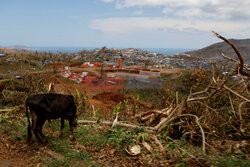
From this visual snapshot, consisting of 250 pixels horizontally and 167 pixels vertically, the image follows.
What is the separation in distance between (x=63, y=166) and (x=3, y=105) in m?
4.95

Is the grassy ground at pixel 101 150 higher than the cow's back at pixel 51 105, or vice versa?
the cow's back at pixel 51 105

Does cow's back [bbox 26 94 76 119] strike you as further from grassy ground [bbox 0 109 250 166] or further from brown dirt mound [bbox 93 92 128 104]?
brown dirt mound [bbox 93 92 128 104]

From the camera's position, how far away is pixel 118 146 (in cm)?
383

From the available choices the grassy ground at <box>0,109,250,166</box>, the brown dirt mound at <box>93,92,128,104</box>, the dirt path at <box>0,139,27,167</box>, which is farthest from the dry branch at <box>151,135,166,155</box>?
the brown dirt mound at <box>93,92,128,104</box>

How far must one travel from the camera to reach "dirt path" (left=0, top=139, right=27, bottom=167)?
134 inches

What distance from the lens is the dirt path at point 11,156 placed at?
340cm

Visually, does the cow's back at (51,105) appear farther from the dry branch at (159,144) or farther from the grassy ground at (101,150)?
the dry branch at (159,144)

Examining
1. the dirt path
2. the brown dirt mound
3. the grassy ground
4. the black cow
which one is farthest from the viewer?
the brown dirt mound

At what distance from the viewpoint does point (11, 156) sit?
142 inches

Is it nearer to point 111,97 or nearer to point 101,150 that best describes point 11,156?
point 101,150

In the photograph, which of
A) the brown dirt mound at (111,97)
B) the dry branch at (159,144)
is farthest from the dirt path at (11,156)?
the brown dirt mound at (111,97)

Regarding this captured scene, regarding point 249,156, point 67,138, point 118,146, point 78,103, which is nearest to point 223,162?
point 249,156

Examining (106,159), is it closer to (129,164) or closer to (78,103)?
(129,164)

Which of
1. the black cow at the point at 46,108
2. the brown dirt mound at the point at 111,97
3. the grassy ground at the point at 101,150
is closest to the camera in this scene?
the grassy ground at the point at 101,150
